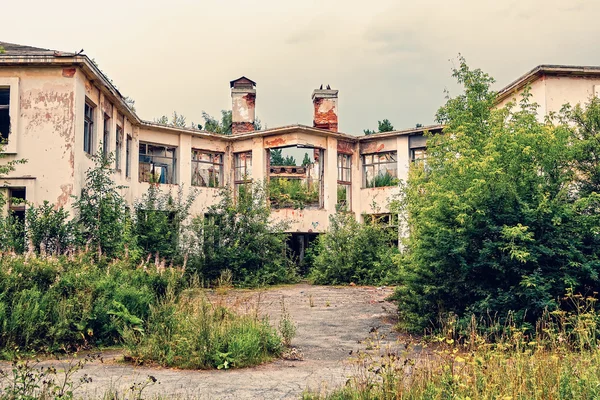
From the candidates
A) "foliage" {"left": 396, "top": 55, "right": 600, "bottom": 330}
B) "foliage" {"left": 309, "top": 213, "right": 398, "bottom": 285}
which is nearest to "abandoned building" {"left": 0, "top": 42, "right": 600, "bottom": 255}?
"foliage" {"left": 309, "top": 213, "right": 398, "bottom": 285}

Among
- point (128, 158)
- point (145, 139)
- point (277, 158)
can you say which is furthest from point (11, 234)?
point (277, 158)

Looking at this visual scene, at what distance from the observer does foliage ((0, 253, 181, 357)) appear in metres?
8.03

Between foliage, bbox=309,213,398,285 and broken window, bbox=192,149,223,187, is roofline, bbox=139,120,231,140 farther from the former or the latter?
foliage, bbox=309,213,398,285

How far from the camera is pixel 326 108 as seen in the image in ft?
80.2

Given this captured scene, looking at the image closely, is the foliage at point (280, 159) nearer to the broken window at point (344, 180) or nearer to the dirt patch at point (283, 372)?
the broken window at point (344, 180)

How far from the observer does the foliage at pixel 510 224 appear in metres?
8.95

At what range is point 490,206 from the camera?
9469 mm

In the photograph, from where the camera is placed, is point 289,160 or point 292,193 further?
point 289,160

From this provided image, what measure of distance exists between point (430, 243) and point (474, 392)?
5306 mm

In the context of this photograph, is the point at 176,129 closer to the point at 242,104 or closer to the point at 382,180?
the point at 242,104

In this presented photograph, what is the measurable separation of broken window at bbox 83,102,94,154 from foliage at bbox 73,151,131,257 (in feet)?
2.59

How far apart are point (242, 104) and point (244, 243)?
298 inches

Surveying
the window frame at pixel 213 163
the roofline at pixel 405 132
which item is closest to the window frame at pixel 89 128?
the window frame at pixel 213 163

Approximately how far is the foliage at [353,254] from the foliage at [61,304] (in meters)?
10.6
